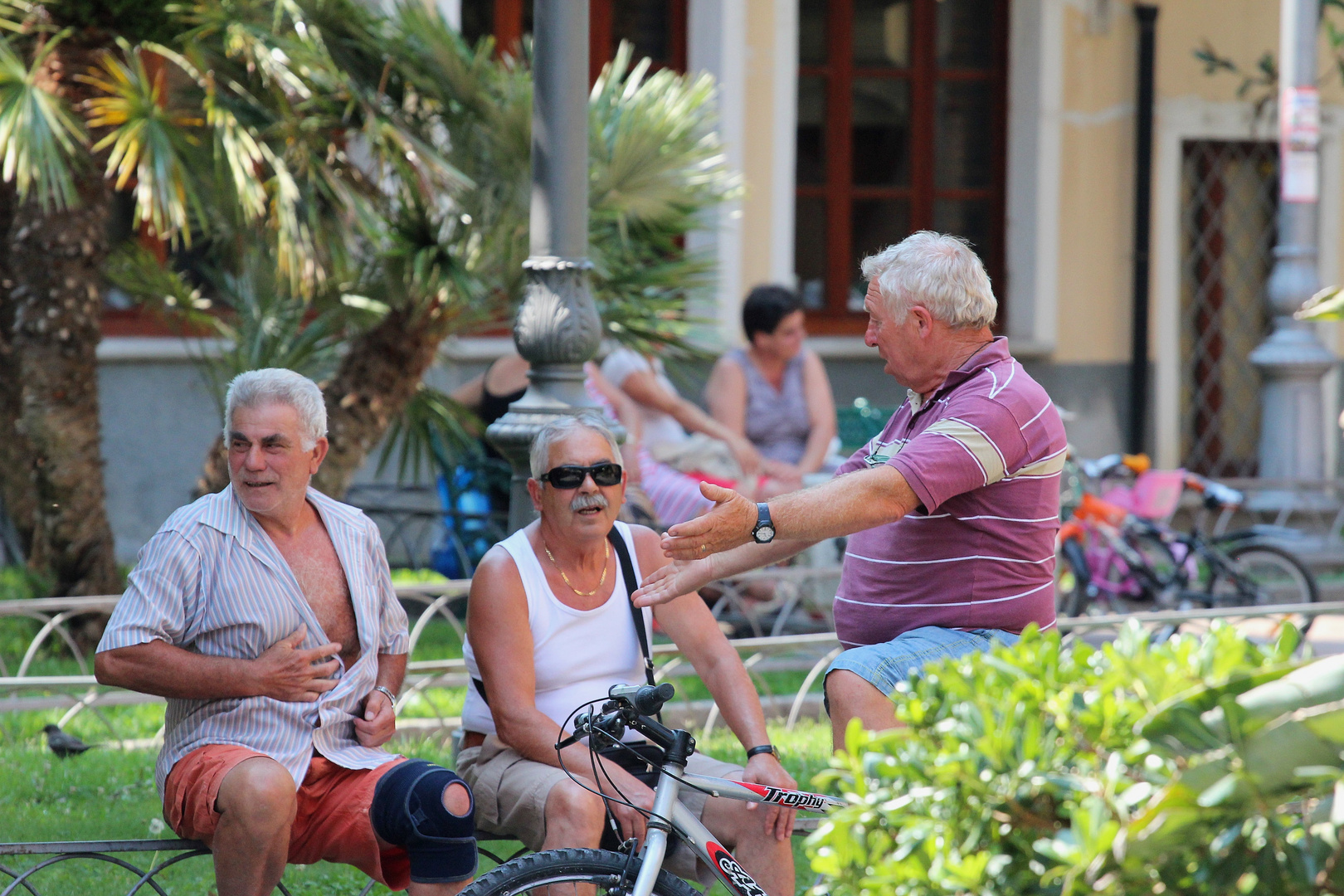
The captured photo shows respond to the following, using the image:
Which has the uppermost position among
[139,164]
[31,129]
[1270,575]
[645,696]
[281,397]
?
[31,129]

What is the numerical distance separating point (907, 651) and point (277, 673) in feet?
4.28

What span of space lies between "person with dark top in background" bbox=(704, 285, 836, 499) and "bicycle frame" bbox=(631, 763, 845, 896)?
405 cm

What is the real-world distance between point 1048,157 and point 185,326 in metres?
6.21

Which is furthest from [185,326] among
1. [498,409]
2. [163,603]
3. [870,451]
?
[870,451]

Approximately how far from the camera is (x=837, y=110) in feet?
35.5

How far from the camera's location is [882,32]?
10914mm

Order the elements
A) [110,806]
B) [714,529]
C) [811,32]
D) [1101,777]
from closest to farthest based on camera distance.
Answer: [1101,777], [714,529], [110,806], [811,32]

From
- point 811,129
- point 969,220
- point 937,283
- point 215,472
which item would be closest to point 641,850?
point 937,283

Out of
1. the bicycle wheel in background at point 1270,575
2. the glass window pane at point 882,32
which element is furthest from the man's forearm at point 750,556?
the glass window pane at point 882,32

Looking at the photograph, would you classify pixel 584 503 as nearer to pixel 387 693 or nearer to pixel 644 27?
pixel 387 693

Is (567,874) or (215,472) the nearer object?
(567,874)

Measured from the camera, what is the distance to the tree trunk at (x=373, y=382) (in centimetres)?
646

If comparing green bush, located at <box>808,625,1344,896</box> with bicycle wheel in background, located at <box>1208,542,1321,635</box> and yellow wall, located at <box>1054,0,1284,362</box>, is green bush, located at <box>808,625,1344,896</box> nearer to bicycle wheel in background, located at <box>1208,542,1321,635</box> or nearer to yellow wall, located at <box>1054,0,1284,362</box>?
bicycle wheel in background, located at <box>1208,542,1321,635</box>

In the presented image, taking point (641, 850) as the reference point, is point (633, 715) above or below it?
above
